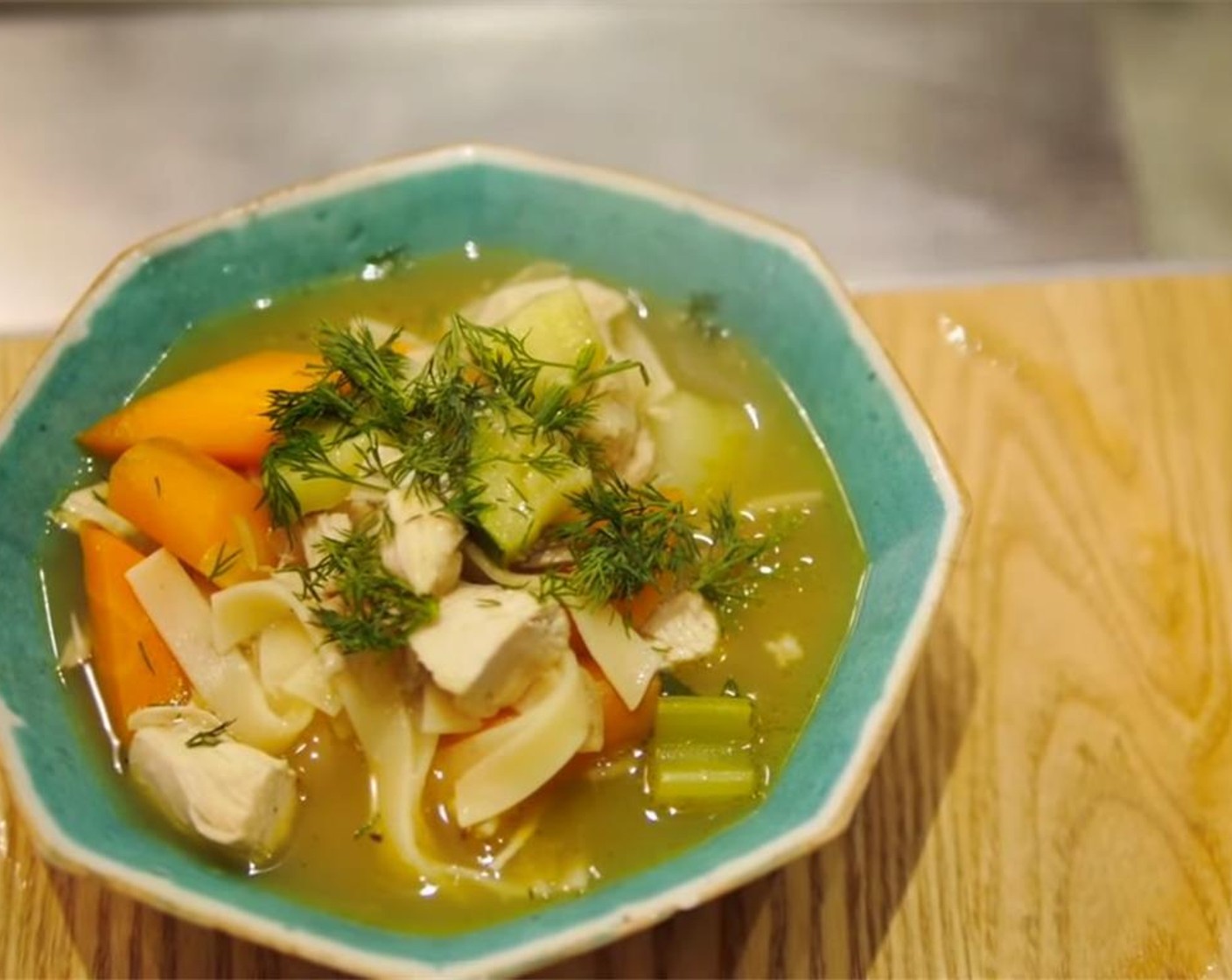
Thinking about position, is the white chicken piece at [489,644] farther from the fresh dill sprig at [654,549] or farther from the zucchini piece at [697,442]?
the zucchini piece at [697,442]

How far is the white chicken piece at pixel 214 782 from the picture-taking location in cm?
180

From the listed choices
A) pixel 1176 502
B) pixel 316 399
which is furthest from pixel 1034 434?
pixel 316 399

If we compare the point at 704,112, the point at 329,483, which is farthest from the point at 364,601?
the point at 704,112

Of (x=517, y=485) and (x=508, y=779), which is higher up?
(x=517, y=485)

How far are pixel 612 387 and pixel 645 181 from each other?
1.48 ft

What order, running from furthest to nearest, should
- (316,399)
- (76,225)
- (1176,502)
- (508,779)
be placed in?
(76,225), (1176,502), (316,399), (508,779)

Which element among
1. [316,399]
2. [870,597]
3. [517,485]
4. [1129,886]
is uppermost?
[316,399]

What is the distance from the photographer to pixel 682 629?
6.73ft

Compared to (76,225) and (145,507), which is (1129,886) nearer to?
(145,507)

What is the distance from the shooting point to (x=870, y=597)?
211cm

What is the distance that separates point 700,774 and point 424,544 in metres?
0.53

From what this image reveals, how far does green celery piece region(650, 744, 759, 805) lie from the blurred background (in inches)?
57.3

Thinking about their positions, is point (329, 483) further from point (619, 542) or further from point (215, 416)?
point (619, 542)

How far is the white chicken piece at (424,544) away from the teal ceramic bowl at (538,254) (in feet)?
1.54
